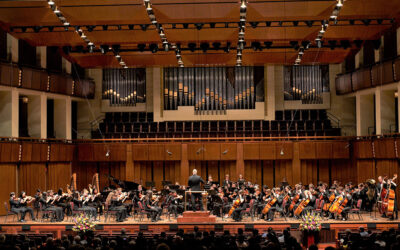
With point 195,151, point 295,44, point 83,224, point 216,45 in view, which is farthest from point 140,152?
point 83,224

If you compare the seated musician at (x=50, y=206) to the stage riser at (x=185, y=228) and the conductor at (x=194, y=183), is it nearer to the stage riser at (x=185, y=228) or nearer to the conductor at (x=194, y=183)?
the stage riser at (x=185, y=228)

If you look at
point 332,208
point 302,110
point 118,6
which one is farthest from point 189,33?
point 302,110

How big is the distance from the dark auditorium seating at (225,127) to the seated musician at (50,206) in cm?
728

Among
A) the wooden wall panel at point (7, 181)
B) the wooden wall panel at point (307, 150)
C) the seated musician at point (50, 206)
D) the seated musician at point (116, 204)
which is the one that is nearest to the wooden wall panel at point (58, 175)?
the wooden wall panel at point (7, 181)

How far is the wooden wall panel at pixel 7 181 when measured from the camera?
681 inches

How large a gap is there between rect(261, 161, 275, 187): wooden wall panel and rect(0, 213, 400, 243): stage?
23.0 ft

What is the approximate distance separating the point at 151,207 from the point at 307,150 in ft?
30.5

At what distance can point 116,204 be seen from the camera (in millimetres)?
14797

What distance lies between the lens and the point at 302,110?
23250 millimetres

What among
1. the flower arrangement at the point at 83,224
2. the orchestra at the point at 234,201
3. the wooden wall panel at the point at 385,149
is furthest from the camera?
the wooden wall panel at the point at 385,149

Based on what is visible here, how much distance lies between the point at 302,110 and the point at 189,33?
9.18 meters

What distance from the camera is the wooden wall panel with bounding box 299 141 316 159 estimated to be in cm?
2111

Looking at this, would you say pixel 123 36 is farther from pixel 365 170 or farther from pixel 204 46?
pixel 365 170

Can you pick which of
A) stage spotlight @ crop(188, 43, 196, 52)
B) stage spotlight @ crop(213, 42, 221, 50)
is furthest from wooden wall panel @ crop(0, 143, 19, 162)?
stage spotlight @ crop(213, 42, 221, 50)
